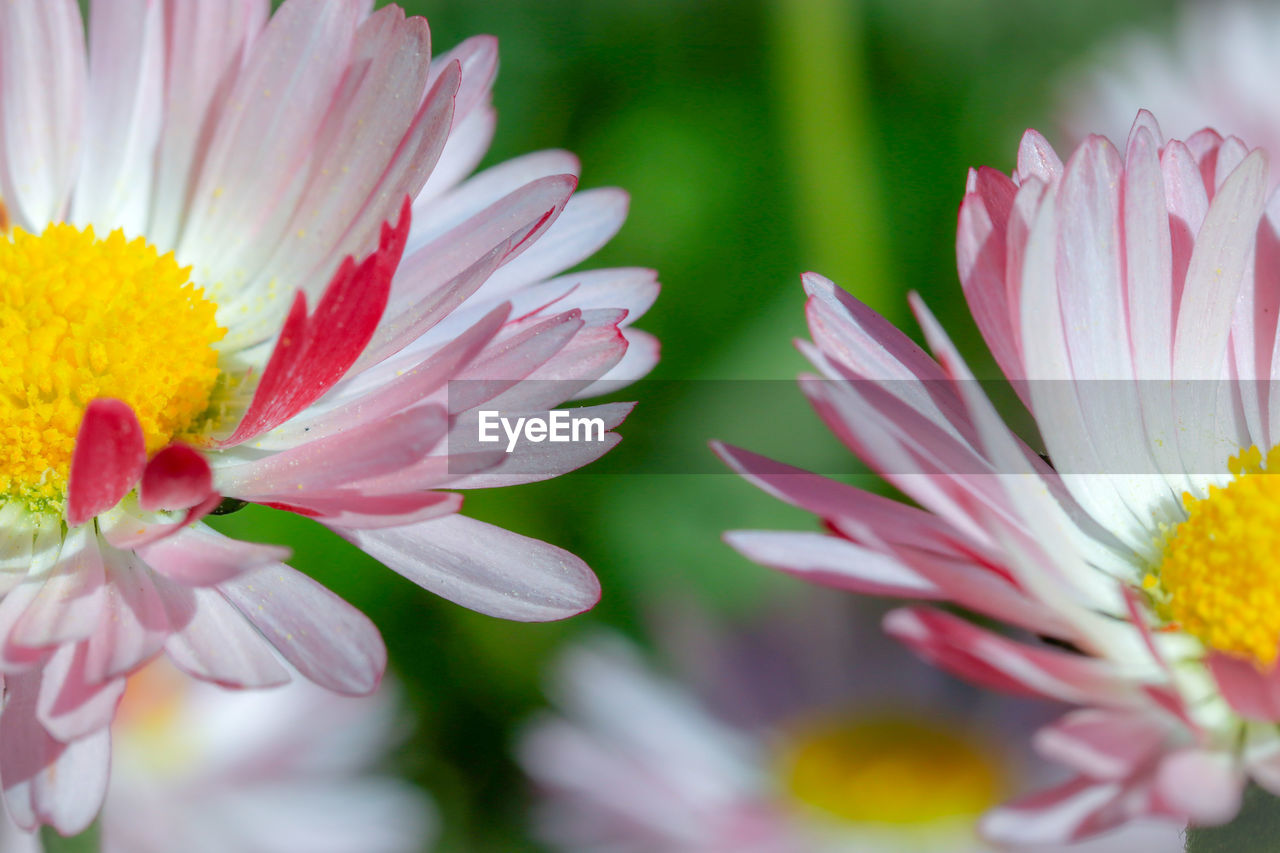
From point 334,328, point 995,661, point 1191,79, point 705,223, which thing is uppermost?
point 1191,79

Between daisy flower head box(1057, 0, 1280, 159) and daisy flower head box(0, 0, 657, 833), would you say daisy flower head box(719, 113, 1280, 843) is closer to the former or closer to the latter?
daisy flower head box(0, 0, 657, 833)

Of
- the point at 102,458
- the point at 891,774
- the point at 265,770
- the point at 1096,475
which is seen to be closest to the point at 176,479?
the point at 102,458

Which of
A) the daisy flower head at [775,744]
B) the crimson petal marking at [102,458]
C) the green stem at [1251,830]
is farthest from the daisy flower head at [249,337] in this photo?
the daisy flower head at [775,744]

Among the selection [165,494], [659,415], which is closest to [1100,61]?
[659,415]

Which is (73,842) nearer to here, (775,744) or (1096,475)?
(1096,475)

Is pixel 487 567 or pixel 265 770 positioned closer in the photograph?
pixel 487 567

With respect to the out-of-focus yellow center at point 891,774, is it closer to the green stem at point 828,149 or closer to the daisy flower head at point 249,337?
the green stem at point 828,149

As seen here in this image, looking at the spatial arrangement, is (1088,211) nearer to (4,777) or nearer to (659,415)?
(4,777)
